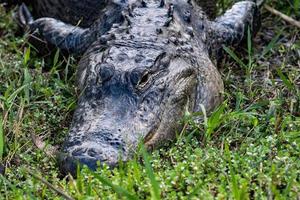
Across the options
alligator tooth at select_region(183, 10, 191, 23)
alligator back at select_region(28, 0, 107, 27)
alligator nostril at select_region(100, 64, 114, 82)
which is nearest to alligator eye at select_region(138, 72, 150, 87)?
alligator nostril at select_region(100, 64, 114, 82)

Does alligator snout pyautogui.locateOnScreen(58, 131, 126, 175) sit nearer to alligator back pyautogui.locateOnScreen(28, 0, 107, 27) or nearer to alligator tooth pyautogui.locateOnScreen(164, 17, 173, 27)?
alligator tooth pyautogui.locateOnScreen(164, 17, 173, 27)

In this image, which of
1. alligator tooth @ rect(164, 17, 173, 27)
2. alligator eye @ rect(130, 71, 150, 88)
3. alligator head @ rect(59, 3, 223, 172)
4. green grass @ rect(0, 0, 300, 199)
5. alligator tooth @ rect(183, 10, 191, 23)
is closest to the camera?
green grass @ rect(0, 0, 300, 199)

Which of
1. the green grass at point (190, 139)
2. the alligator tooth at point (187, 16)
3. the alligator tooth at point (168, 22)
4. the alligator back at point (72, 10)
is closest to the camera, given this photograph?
the green grass at point (190, 139)

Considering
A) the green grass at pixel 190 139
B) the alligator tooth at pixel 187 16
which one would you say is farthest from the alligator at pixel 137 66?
the green grass at pixel 190 139

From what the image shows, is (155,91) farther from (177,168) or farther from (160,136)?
(177,168)

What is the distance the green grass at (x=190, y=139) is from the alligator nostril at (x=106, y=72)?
1.30ft

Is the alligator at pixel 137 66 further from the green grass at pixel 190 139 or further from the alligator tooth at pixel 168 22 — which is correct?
the green grass at pixel 190 139

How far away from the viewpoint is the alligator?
149 inches

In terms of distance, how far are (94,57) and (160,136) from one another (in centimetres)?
93

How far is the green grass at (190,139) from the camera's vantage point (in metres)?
3.28

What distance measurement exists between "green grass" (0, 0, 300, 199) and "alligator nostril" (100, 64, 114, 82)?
0.40 metres

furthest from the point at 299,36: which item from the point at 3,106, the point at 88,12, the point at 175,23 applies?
the point at 3,106

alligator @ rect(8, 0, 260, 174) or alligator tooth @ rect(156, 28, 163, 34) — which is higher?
alligator tooth @ rect(156, 28, 163, 34)

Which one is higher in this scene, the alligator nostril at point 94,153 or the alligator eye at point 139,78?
the alligator eye at point 139,78
